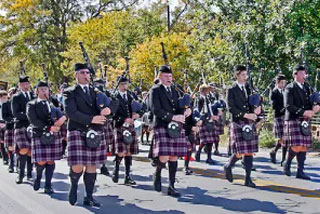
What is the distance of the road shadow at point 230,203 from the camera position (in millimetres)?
5316

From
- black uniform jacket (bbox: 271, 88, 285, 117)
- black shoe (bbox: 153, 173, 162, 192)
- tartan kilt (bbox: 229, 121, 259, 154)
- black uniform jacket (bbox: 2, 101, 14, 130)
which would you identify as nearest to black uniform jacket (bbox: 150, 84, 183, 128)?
black shoe (bbox: 153, 173, 162, 192)

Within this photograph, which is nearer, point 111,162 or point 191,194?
point 191,194

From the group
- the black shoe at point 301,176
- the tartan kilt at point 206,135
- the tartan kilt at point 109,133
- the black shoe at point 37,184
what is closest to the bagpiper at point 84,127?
the black shoe at point 37,184

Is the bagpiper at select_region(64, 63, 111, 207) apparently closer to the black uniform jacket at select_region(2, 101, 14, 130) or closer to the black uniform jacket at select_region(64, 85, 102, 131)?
the black uniform jacket at select_region(64, 85, 102, 131)

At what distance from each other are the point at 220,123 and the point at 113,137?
357 cm

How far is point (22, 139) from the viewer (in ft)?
24.2

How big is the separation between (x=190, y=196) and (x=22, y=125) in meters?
3.13

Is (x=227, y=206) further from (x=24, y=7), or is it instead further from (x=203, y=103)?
(x=24, y=7)

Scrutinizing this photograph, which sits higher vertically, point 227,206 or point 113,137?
point 113,137

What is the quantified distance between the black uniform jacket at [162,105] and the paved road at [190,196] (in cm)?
101

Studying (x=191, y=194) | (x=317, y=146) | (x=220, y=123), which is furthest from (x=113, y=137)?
(x=317, y=146)

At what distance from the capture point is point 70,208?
5586mm

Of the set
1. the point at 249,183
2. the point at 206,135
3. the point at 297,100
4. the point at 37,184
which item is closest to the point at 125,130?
the point at 37,184

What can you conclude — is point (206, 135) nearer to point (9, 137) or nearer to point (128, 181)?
point (128, 181)
